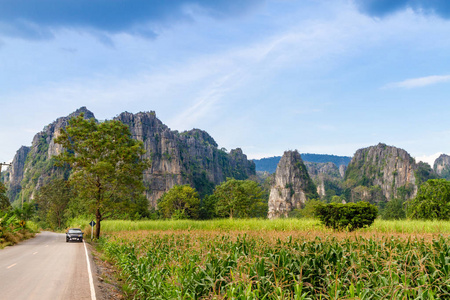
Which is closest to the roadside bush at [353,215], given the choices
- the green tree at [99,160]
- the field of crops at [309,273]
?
the field of crops at [309,273]

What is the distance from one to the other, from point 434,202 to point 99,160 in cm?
4094

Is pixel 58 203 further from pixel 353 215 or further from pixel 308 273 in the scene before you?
pixel 308 273

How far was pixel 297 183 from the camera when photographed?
19562 cm

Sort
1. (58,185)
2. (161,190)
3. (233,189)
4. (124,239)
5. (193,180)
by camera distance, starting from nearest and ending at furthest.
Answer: (124,239)
(233,189)
(58,185)
(161,190)
(193,180)

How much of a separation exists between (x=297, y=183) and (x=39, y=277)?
620ft

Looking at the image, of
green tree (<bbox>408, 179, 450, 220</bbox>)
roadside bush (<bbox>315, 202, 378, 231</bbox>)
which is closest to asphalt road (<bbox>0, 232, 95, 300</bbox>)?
roadside bush (<bbox>315, 202, 378, 231</bbox>)

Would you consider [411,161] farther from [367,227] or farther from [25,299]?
[25,299]

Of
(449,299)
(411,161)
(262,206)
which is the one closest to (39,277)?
(449,299)

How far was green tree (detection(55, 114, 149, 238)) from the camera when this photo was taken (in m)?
36.8

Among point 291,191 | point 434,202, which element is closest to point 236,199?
point 434,202

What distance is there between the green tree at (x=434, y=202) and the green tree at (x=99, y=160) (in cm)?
3487

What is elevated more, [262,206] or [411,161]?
[411,161]

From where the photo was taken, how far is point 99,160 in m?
37.6

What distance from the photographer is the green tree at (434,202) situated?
41.8 m
